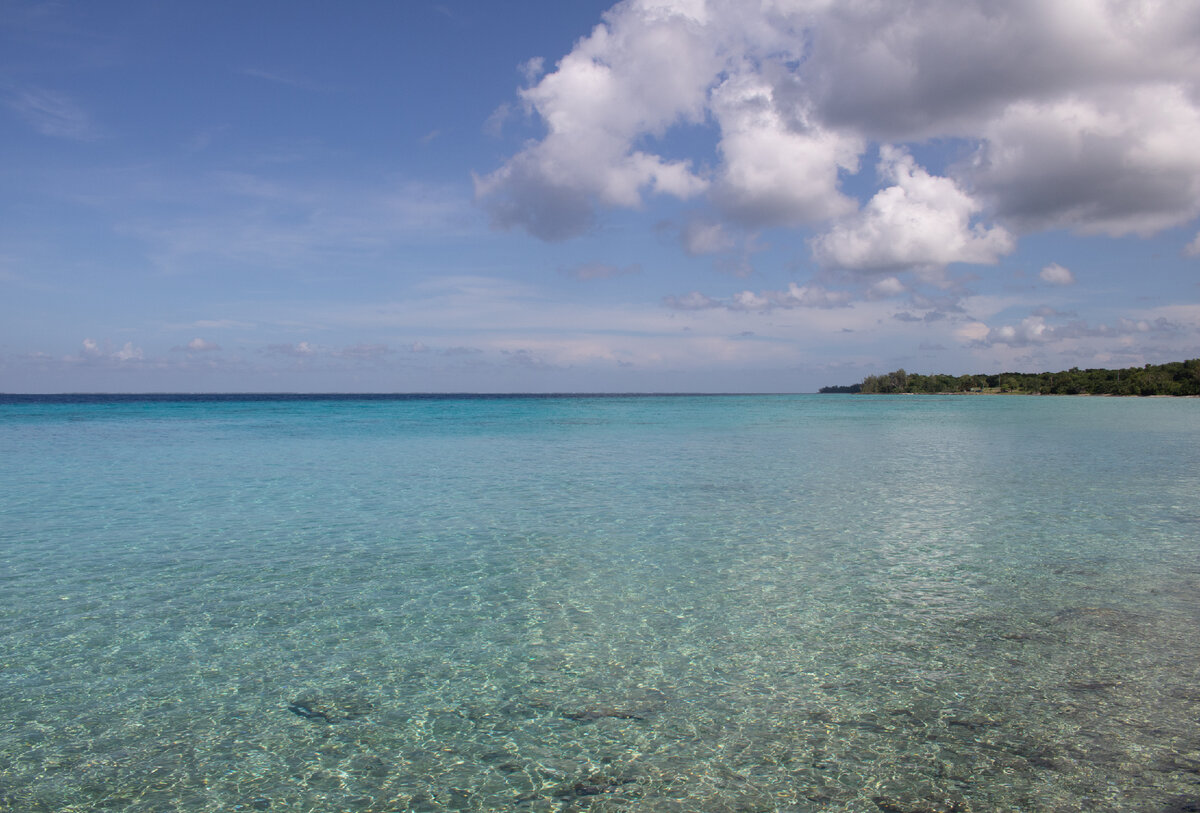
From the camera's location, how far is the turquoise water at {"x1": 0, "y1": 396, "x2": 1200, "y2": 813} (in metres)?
5.04

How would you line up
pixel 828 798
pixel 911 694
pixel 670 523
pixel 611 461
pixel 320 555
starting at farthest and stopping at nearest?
pixel 611 461 → pixel 670 523 → pixel 320 555 → pixel 911 694 → pixel 828 798

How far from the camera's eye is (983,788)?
487 cm

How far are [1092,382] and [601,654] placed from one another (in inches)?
6542

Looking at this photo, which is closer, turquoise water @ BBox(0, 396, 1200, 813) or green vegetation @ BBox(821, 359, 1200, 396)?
turquoise water @ BBox(0, 396, 1200, 813)

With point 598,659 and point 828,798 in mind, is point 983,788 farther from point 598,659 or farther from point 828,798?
point 598,659

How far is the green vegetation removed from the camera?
117m

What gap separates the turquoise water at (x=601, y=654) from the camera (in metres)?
5.04

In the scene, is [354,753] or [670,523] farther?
[670,523]

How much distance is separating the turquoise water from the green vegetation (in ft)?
438

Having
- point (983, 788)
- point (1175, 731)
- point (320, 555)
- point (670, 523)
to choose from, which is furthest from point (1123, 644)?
point (320, 555)

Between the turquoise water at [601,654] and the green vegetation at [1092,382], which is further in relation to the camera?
the green vegetation at [1092,382]

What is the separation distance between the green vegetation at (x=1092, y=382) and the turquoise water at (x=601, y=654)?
13348 centimetres

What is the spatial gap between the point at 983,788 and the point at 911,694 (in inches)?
58.7

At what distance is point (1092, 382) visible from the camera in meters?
138
